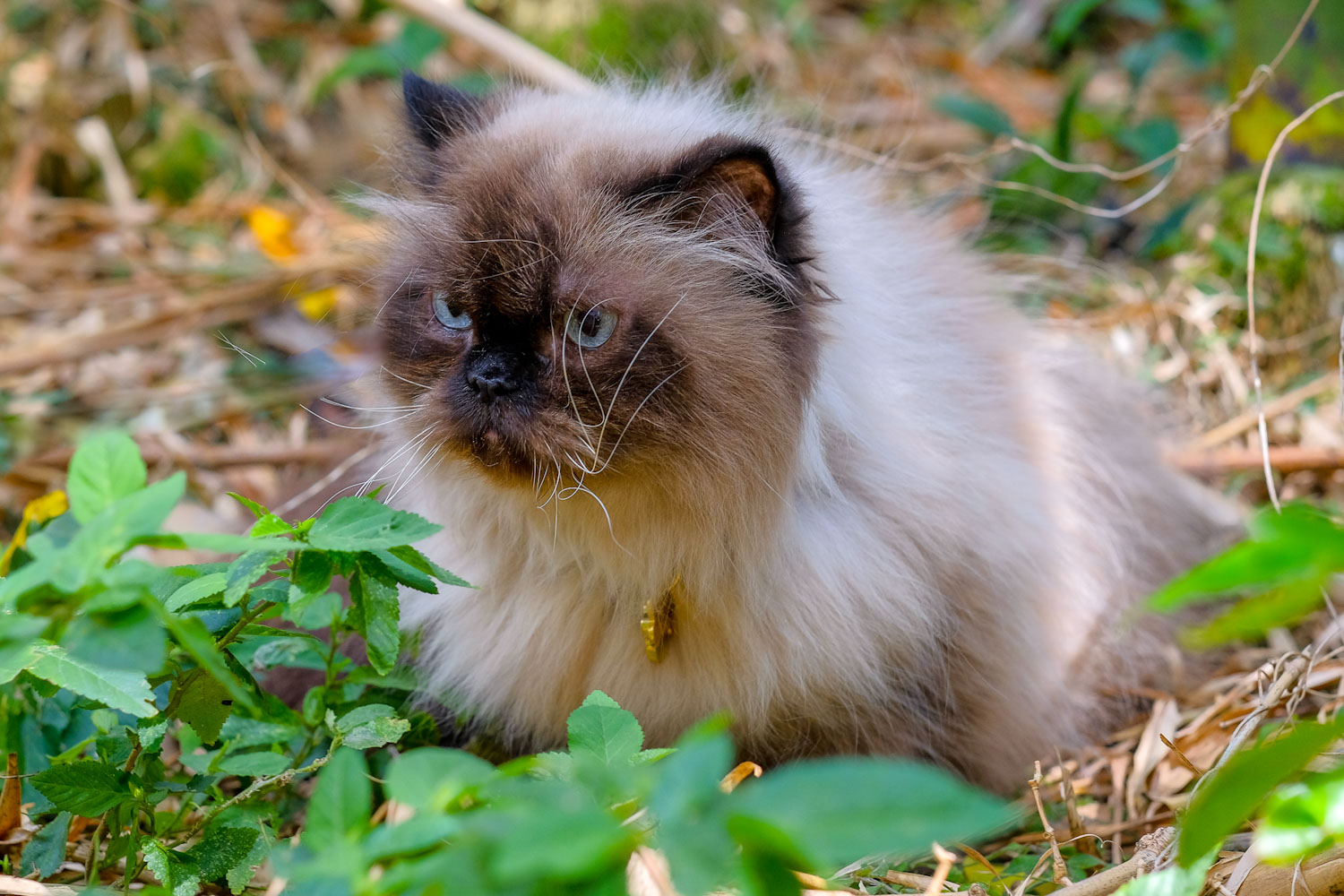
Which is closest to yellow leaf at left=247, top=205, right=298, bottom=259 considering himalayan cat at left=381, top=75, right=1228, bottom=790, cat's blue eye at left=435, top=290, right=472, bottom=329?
himalayan cat at left=381, top=75, right=1228, bottom=790

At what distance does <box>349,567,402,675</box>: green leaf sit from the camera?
1.56 m

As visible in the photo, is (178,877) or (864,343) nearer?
(178,877)

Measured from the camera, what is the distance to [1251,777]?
940 mm

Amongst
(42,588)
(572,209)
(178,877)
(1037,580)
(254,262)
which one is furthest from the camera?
(254,262)

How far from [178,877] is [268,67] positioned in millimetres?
4841

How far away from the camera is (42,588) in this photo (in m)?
1.13

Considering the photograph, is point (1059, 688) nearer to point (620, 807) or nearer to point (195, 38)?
point (620, 807)

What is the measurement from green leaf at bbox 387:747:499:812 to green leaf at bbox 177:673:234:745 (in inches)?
27.5

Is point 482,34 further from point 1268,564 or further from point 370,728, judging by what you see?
point 1268,564

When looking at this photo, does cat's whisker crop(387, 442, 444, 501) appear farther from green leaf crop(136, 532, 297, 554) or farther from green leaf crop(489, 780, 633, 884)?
green leaf crop(489, 780, 633, 884)

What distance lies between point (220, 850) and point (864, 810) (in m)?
1.14

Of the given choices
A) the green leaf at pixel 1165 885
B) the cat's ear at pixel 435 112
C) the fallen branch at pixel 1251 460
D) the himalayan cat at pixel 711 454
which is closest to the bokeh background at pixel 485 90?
the fallen branch at pixel 1251 460

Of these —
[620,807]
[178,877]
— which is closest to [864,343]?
[620,807]

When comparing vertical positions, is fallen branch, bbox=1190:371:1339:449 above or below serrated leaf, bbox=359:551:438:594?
above
